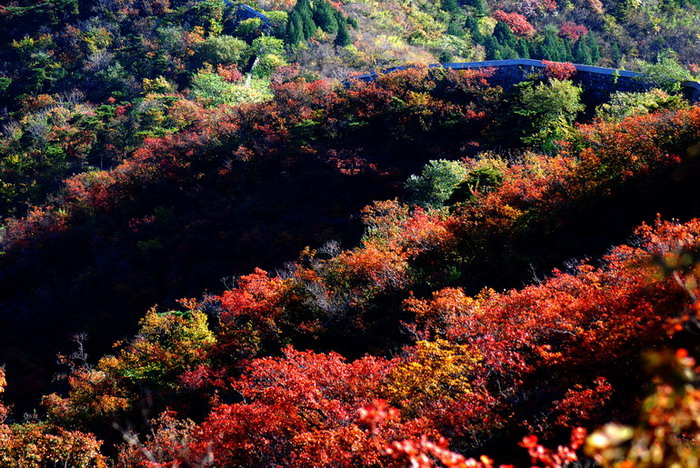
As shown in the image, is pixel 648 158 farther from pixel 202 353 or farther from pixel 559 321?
pixel 202 353

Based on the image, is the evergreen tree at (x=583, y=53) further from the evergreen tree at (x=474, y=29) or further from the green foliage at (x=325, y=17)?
the green foliage at (x=325, y=17)

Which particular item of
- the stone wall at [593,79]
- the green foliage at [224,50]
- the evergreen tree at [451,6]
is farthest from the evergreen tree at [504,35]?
the green foliage at [224,50]

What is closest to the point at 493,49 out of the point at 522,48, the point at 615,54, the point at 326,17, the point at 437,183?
the point at 522,48

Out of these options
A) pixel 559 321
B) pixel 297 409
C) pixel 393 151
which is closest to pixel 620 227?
pixel 559 321

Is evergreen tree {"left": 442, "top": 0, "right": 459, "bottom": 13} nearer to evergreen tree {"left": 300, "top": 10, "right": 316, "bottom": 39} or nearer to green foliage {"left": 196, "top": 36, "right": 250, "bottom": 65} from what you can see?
evergreen tree {"left": 300, "top": 10, "right": 316, "bottom": 39}

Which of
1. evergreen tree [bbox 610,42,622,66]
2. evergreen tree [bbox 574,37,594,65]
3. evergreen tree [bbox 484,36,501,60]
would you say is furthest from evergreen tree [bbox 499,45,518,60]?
evergreen tree [bbox 610,42,622,66]
